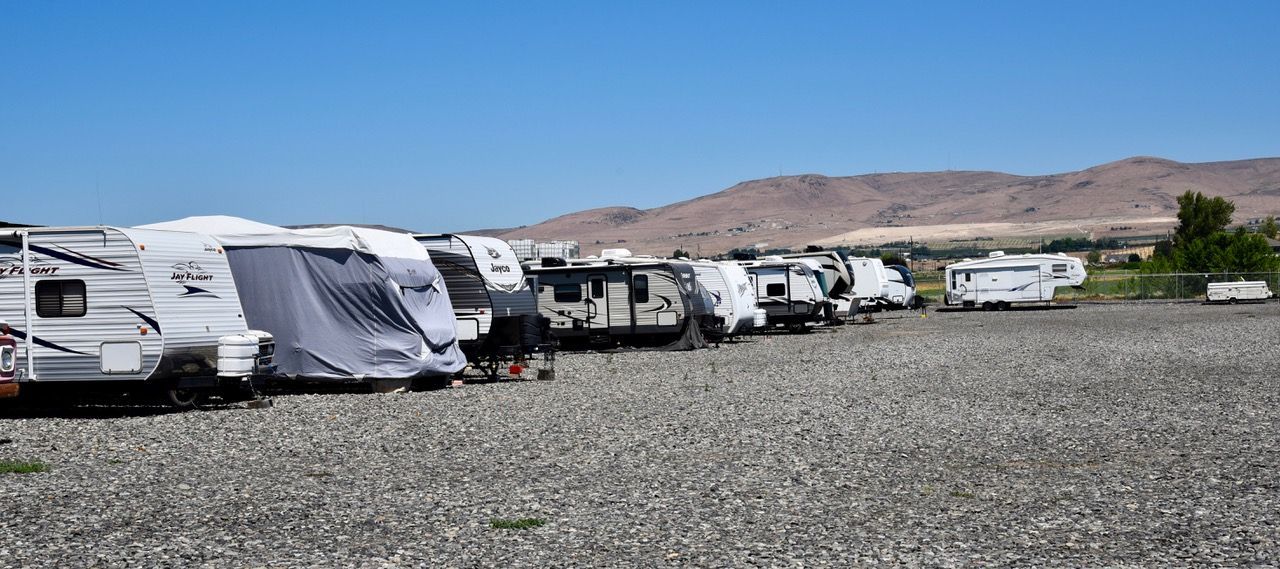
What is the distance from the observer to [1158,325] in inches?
1521

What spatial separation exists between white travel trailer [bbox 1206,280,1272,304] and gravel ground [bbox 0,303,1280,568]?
40256 millimetres

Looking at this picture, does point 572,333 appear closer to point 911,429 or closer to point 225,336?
point 225,336

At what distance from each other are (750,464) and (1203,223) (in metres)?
84.3

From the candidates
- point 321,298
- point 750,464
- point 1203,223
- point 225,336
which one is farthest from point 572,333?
point 1203,223

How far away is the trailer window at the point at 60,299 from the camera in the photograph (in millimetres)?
15258

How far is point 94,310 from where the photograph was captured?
1520 cm

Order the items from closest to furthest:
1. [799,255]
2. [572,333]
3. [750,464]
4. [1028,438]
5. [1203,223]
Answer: [750,464] < [1028,438] < [572,333] < [799,255] < [1203,223]

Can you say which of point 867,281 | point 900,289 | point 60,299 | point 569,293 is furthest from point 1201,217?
point 60,299

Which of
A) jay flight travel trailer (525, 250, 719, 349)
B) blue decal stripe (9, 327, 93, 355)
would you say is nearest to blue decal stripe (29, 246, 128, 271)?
blue decal stripe (9, 327, 93, 355)

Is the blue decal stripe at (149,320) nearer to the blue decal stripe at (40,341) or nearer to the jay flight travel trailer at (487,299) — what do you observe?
the blue decal stripe at (40,341)

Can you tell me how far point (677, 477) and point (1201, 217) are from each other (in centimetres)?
8536

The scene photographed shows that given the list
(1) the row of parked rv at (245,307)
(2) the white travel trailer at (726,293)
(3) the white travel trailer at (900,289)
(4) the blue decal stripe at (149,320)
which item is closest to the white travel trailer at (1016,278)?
(3) the white travel trailer at (900,289)

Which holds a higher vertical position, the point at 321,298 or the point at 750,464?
the point at 321,298

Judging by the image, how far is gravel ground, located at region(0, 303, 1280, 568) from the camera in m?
7.86
